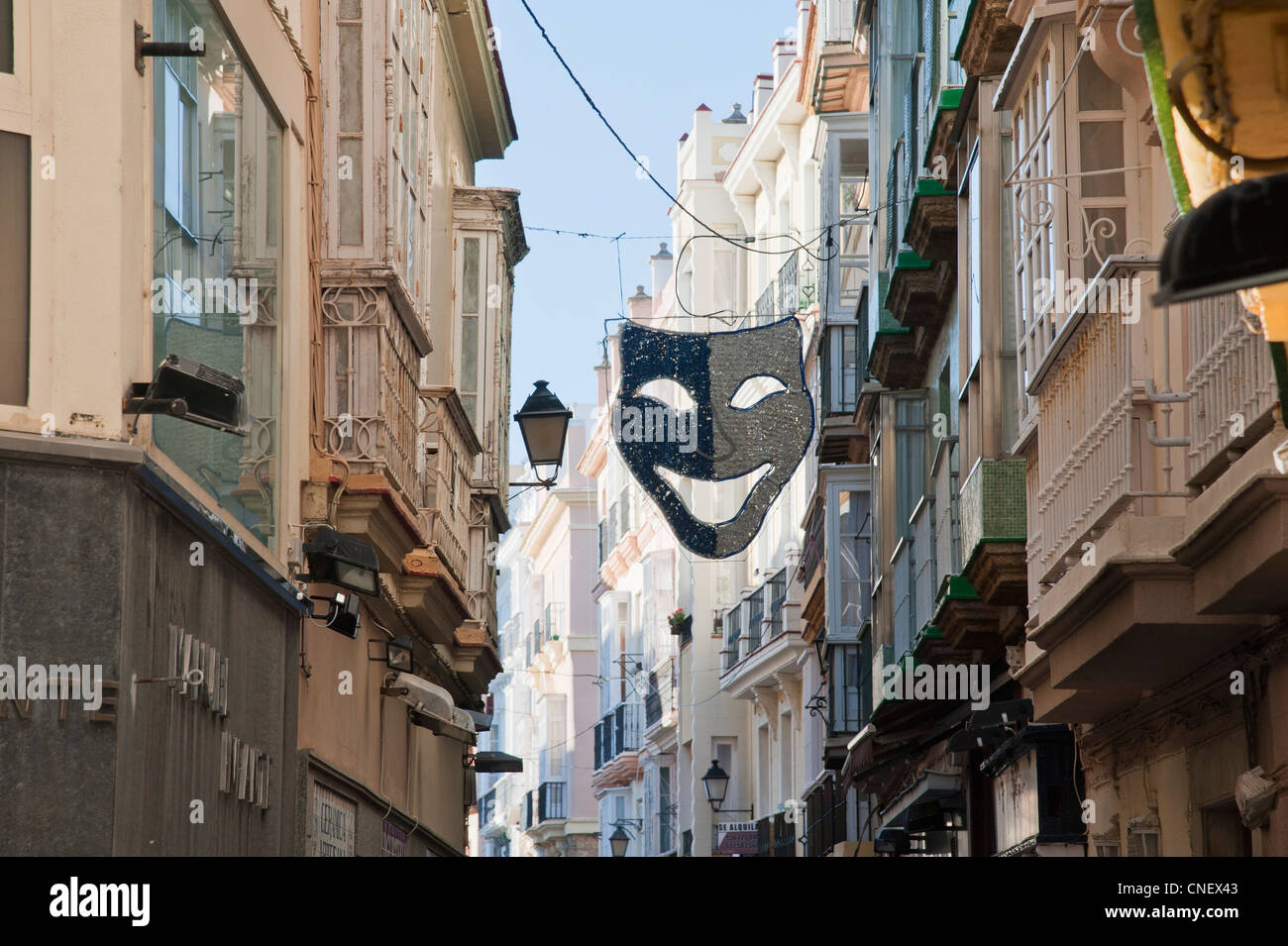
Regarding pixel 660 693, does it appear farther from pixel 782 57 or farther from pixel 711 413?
pixel 711 413

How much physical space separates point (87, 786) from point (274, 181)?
4.96m

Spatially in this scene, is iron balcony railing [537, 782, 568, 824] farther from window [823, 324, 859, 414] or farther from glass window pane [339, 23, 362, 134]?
glass window pane [339, 23, 362, 134]

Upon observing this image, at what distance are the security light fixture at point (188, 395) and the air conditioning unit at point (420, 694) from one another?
21.6 ft

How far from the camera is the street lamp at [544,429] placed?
16281mm

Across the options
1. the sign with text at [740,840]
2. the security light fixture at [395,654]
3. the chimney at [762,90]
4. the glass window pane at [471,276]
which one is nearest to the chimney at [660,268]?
the chimney at [762,90]

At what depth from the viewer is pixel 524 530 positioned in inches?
2576

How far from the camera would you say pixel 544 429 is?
16.3 metres

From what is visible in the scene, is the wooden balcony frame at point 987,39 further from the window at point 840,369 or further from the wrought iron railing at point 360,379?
the window at point 840,369

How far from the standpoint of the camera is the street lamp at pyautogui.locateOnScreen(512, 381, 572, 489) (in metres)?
16.3

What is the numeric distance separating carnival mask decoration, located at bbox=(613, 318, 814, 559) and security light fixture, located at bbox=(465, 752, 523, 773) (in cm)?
605

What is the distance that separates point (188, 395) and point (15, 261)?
84 centimetres
